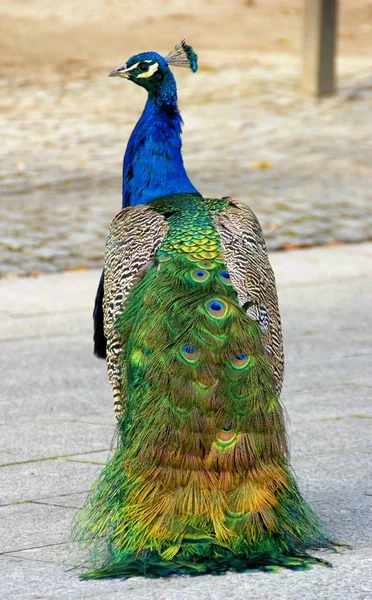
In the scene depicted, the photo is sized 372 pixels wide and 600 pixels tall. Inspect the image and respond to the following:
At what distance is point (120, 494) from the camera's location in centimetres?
345

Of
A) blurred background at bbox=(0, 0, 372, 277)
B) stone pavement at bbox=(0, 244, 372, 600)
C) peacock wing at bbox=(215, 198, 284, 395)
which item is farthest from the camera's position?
blurred background at bbox=(0, 0, 372, 277)

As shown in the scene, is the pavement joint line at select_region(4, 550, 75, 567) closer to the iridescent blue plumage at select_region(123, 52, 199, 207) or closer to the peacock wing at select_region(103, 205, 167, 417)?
the peacock wing at select_region(103, 205, 167, 417)

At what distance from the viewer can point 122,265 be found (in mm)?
3898

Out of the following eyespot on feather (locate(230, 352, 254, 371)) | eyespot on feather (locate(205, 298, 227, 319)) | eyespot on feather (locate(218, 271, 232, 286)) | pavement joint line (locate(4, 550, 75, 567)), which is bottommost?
pavement joint line (locate(4, 550, 75, 567))

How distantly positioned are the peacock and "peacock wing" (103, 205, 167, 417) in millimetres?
15

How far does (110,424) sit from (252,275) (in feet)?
5.58

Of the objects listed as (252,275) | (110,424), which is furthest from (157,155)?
(110,424)

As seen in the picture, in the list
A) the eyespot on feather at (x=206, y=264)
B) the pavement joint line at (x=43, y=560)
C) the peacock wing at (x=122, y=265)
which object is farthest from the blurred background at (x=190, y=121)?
the eyespot on feather at (x=206, y=264)

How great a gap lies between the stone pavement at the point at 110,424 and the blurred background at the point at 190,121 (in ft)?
2.46

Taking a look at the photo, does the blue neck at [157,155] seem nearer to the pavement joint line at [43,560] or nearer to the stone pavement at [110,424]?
the stone pavement at [110,424]

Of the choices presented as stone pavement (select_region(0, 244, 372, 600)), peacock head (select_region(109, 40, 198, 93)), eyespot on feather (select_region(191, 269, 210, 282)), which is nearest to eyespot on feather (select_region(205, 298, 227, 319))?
eyespot on feather (select_region(191, 269, 210, 282))

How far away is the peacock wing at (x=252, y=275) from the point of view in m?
3.71

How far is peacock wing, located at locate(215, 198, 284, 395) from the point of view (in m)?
3.71

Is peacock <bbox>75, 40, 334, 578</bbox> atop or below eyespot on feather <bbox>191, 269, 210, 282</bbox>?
below
